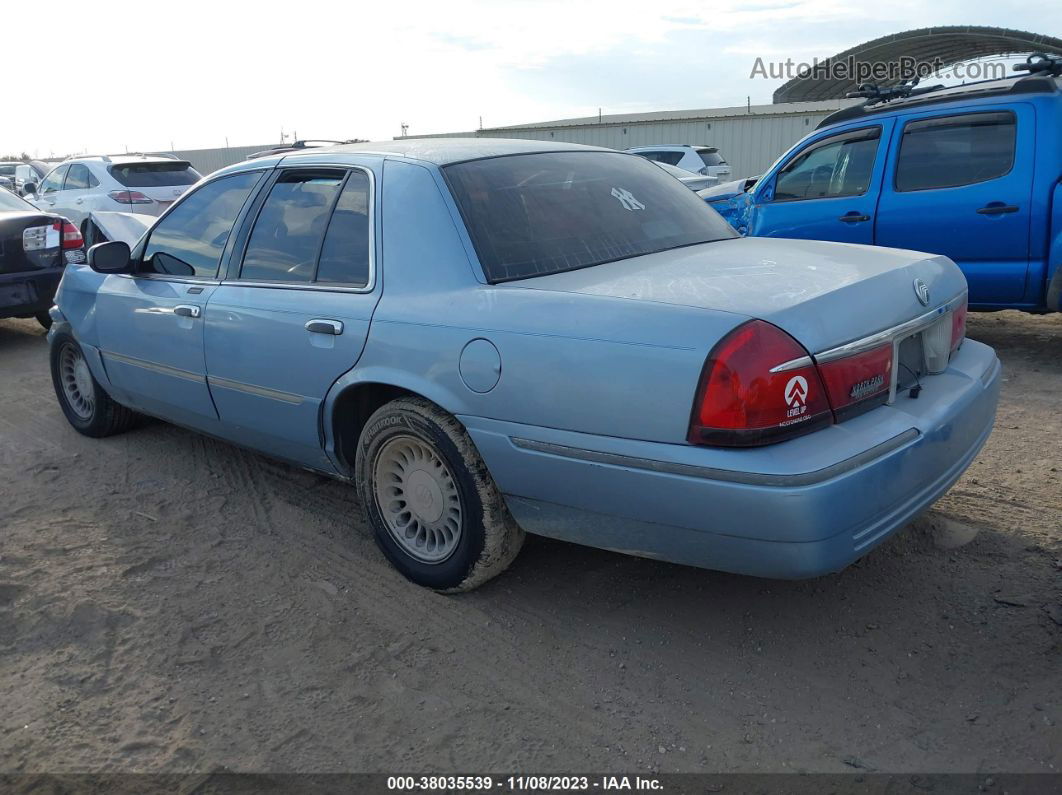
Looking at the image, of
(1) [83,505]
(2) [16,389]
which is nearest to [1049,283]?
(1) [83,505]

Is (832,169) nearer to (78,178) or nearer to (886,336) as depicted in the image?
(886,336)

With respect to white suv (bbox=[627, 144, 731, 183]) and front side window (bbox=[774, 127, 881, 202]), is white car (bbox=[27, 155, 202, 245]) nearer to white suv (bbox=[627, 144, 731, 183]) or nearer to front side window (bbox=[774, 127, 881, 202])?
white suv (bbox=[627, 144, 731, 183])

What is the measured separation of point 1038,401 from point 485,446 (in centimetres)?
385

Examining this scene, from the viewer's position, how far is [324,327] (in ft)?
11.1

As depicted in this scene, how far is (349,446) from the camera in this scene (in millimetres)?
3586

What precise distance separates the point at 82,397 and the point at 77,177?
33.5 feet

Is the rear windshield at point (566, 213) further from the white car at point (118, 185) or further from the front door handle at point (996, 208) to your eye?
the white car at point (118, 185)

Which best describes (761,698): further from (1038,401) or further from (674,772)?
(1038,401)

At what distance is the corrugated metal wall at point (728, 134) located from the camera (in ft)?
73.2

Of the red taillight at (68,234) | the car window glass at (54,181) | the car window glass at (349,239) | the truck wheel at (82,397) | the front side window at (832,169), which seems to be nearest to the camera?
the car window glass at (349,239)

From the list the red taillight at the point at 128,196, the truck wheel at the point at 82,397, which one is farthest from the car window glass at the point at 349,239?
the red taillight at the point at 128,196

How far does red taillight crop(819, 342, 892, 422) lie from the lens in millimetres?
2551

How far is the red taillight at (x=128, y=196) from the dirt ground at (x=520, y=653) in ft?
33.7

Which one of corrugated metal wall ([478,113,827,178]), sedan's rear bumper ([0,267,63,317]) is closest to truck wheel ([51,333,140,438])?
sedan's rear bumper ([0,267,63,317])
